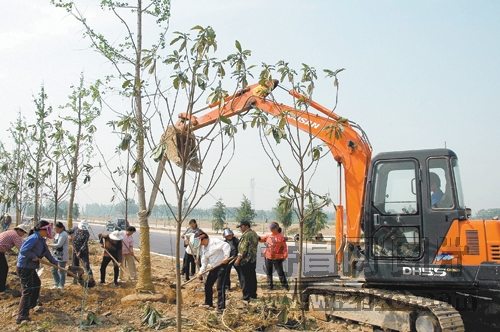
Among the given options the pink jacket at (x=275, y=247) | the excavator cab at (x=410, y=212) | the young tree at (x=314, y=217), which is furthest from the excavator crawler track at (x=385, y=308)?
Answer: the pink jacket at (x=275, y=247)

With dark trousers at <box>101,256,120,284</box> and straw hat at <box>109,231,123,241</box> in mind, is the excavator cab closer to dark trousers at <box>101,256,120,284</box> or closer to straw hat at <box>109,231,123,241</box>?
dark trousers at <box>101,256,120,284</box>

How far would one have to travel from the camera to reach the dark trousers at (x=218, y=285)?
8.77 metres

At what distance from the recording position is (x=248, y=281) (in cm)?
993

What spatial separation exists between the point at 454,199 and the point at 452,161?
55 cm

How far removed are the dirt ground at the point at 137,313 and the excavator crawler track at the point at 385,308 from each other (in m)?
0.31

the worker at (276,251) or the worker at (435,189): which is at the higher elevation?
the worker at (435,189)

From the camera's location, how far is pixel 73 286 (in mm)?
10914

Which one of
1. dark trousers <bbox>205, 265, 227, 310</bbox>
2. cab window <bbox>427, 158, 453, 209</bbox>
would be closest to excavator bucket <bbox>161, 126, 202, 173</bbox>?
dark trousers <bbox>205, 265, 227, 310</bbox>

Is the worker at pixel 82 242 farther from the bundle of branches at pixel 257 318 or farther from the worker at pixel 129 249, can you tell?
the bundle of branches at pixel 257 318

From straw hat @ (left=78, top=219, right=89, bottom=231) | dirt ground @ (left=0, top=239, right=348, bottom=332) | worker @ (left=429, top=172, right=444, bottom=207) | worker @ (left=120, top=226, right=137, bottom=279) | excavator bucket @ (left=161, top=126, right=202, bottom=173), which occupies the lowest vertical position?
dirt ground @ (left=0, top=239, right=348, bottom=332)

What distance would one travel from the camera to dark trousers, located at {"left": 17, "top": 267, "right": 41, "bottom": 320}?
809 cm

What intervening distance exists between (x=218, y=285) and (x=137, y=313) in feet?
4.95

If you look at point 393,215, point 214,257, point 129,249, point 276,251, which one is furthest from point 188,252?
point 393,215

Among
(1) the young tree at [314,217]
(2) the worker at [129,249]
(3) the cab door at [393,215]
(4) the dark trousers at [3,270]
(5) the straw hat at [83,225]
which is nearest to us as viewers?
(3) the cab door at [393,215]
